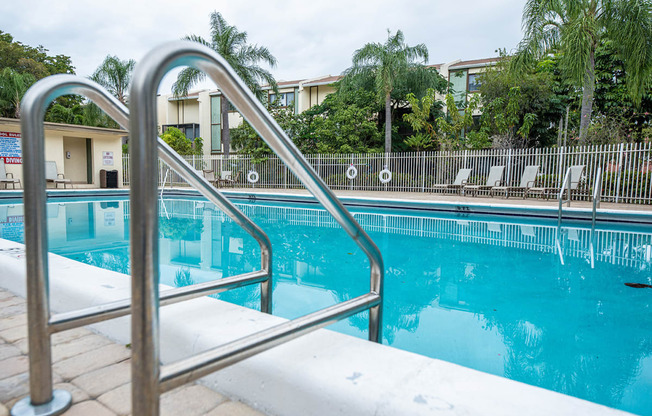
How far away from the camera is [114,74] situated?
2419 cm

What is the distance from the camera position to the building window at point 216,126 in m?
30.4

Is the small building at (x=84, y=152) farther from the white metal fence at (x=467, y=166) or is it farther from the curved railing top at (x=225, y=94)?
the curved railing top at (x=225, y=94)

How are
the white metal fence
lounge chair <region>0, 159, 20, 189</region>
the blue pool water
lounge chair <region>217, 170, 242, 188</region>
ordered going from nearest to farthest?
the blue pool water, the white metal fence, lounge chair <region>0, 159, 20, 189</region>, lounge chair <region>217, 170, 242, 188</region>

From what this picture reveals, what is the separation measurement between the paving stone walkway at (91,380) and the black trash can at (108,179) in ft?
60.0

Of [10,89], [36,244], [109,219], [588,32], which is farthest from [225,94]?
[10,89]

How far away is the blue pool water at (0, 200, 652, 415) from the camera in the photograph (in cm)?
257

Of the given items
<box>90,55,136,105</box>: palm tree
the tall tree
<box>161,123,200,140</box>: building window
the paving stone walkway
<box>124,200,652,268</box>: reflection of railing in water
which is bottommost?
<box>124,200,652,268</box>: reflection of railing in water

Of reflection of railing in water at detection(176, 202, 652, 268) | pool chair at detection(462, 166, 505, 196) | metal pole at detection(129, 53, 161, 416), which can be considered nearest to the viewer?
metal pole at detection(129, 53, 161, 416)

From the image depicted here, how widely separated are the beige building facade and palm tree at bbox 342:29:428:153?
5405 millimetres

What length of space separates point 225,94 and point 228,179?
18736mm

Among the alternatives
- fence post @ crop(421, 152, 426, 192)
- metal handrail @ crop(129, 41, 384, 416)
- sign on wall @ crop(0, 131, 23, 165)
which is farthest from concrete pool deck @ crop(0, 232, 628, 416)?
sign on wall @ crop(0, 131, 23, 165)

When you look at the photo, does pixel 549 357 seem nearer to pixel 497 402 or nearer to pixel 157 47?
pixel 497 402

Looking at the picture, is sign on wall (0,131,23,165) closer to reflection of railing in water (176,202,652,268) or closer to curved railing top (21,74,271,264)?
reflection of railing in water (176,202,652,268)

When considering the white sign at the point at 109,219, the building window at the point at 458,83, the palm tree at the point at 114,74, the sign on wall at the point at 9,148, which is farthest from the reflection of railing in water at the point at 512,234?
the palm tree at the point at 114,74
